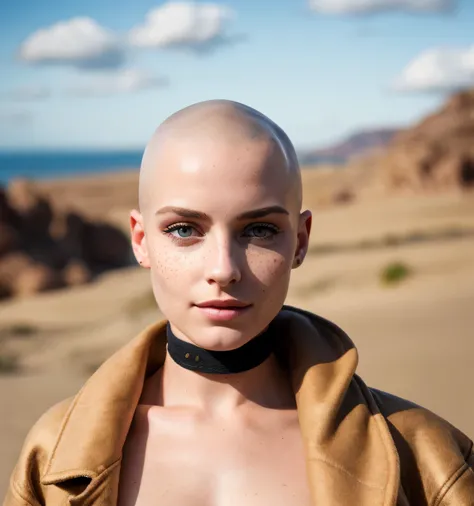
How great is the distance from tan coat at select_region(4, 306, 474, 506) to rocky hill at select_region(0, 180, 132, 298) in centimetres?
1096

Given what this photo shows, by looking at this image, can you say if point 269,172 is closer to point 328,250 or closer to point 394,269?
point 394,269

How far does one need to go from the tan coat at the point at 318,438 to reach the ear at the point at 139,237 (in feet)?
0.85

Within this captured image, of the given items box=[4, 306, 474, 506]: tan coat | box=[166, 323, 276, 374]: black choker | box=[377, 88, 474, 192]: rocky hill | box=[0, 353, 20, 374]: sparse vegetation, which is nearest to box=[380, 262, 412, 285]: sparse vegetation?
box=[0, 353, 20, 374]: sparse vegetation

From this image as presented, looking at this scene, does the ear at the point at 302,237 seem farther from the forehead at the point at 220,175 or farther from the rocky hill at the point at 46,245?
the rocky hill at the point at 46,245

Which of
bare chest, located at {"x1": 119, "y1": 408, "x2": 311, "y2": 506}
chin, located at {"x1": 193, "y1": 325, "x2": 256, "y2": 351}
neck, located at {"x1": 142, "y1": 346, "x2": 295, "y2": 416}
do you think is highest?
chin, located at {"x1": 193, "y1": 325, "x2": 256, "y2": 351}

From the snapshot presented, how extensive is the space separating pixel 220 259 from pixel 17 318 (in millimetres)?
9974

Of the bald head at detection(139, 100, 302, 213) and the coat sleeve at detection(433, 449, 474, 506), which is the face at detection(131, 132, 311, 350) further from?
the coat sleeve at detection(433, 449, 474, 506)

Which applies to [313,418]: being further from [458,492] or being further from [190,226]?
[190,226]

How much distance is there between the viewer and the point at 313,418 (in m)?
2.16

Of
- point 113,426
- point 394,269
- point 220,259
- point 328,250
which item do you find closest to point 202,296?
point 220,259

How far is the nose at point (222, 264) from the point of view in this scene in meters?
2.01

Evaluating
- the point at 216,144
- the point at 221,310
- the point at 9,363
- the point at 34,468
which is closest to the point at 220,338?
the point at 221,310

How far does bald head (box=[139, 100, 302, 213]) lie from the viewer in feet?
6.77

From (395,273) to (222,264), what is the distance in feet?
28.5
